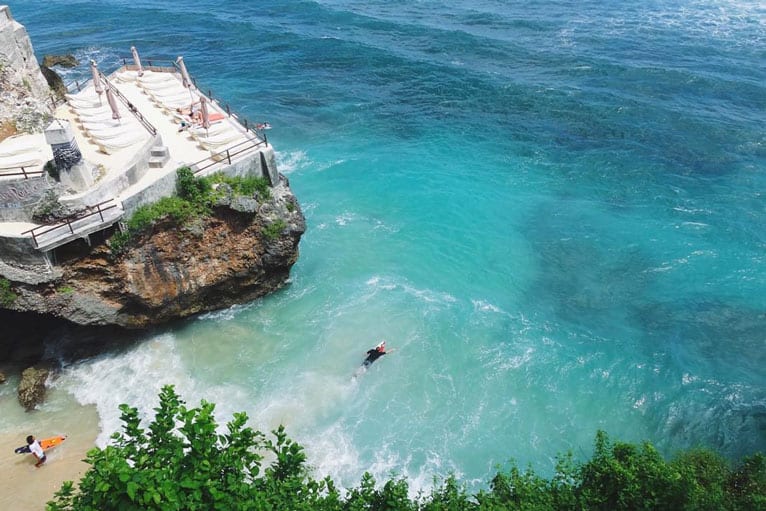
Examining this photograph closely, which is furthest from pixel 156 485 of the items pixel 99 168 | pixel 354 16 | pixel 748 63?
pixel 354 16

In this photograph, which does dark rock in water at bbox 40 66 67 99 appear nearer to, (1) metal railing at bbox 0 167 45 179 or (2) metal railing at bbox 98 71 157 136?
(2) metal railing at bbox 98 71 157 136

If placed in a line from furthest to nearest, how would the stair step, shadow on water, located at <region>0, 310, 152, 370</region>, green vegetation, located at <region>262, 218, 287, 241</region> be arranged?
green vegetation, located at <region>262, 218, 287, 241</region> < the stair step < shadow on water, located at <region>0, 310, 152, 370</region>

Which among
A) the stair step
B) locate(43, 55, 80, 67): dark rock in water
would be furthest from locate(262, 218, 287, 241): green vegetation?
locate(43, 55, 80, 67): dark rock in water

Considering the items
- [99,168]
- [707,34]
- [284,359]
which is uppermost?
[99,168]

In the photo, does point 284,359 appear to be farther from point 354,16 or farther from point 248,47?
point 354,16

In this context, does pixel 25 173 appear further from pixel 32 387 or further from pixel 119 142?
pixel 32 387

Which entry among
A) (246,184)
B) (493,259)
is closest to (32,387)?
(246,184)
